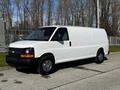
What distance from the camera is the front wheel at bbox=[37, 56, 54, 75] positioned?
9753 mm

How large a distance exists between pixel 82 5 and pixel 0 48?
38.5m

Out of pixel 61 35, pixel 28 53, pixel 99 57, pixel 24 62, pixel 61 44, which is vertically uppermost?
pixel 61 35

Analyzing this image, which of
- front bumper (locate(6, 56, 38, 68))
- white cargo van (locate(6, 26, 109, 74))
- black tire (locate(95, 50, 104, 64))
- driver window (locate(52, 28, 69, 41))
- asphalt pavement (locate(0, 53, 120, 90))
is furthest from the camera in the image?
black tire (locate(95, 50, 104, 64))

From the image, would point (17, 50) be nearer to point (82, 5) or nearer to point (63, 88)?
point (63, 88)

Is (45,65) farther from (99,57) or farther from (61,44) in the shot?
(99,57)

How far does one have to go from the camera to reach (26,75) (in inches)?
384

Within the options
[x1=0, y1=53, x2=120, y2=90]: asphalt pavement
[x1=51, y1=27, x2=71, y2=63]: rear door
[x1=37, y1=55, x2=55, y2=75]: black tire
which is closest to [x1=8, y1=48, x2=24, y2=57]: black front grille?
[x1=0, y1=53, x2=120, y2=90]: asphalt pavement

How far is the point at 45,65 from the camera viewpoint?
996cm

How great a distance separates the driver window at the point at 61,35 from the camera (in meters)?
10.6

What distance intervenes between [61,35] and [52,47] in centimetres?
97

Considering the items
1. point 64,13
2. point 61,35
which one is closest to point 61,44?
point 61,35

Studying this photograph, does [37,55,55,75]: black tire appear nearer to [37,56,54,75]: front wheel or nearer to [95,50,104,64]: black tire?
[37,56,54,75]: front wheel

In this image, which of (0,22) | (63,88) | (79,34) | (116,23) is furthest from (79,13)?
(63,88)

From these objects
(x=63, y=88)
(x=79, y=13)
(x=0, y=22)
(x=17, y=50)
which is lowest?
(x=63, y=88)
